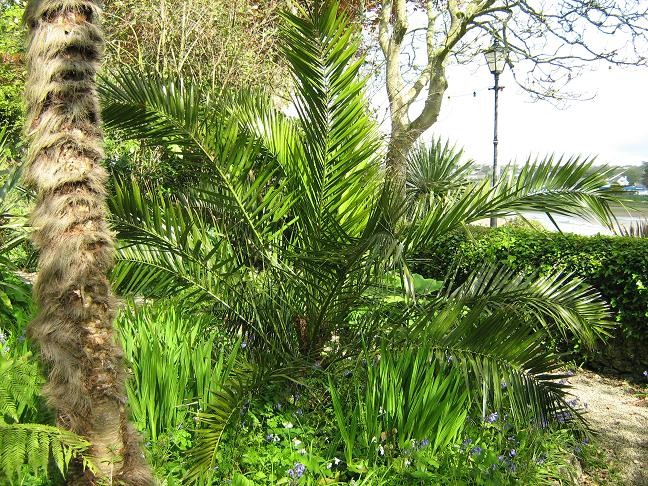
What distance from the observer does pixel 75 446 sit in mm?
1900

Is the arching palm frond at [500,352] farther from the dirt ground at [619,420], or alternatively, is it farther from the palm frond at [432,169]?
the palm frond at [432,169]

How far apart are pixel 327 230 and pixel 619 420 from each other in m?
3.01

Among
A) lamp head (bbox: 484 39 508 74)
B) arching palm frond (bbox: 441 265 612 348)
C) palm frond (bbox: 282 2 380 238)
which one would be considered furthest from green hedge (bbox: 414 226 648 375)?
lamp head (bbox: 484 39 508 74)

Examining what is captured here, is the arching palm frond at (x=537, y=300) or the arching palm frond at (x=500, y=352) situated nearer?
the arching palm frond at (x=500, y=352)

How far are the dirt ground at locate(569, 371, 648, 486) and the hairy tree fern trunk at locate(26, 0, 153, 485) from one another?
10.4ft

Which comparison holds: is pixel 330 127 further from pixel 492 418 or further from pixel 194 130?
pixel 492 418

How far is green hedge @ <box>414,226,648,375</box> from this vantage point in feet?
18.1

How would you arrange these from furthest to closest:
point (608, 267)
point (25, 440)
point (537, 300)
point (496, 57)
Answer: point (496, 57) → point (608, 267) → point (537, 300) → point (25, 440)

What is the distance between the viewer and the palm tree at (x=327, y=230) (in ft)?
10.9

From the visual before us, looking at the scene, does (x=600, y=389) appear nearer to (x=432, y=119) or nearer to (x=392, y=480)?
(x=392, y=480)

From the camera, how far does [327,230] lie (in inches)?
140

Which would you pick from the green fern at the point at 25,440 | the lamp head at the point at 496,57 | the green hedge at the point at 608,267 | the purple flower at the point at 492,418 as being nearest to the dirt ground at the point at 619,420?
the green hedge at the point at 608,267

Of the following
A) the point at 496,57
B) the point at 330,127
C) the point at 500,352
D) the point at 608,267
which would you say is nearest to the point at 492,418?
the point at 500,352

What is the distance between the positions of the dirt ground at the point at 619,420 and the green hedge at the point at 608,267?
269 mm
